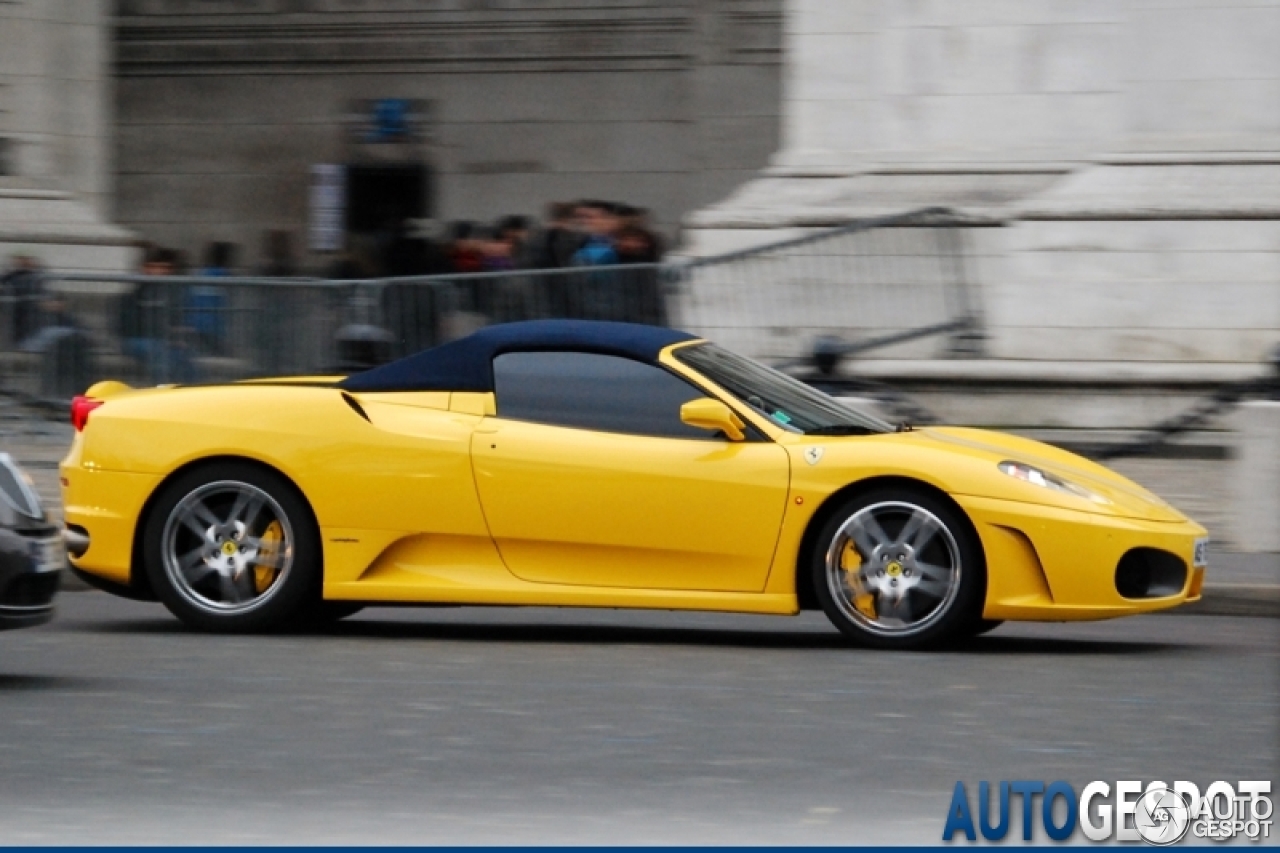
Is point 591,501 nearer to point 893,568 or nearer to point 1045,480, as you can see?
point 893,568

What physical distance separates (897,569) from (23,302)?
8.66m

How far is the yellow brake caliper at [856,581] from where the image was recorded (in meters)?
8.30

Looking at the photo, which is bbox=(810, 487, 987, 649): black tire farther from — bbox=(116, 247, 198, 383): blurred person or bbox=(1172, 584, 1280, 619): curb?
bbox=(116, 247, 198, 383): blurred person

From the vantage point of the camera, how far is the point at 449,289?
1554cm

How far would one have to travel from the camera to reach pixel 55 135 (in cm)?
2084

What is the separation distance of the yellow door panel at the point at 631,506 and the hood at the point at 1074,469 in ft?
2.69

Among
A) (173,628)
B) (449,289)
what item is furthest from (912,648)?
(449,289)

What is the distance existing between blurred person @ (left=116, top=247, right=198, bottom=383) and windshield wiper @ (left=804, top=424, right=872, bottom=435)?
23.8ft

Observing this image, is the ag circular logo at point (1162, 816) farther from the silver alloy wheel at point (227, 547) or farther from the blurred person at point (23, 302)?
the blurred person at point (23, 302)

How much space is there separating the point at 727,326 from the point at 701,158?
9707mm

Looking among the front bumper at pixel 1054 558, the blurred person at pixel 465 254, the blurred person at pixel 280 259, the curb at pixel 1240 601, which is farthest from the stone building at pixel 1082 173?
the front bumper at pixel 1054 558

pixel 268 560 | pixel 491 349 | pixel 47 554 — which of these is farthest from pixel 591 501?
pixel 47 554

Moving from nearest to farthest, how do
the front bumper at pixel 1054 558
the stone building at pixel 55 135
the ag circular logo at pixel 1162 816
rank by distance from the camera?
the ag circular logo at pixel 1162 816 → the front bumper at pixel 1054 558 → the stone building at pixel 55 135

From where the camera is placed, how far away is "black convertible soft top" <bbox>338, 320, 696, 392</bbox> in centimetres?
875
